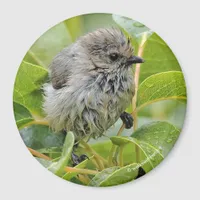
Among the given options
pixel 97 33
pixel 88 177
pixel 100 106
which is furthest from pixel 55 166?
pixel 97 33

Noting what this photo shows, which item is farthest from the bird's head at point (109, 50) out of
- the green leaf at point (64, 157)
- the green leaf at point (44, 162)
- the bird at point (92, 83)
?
the green leaf at point (44, 162)

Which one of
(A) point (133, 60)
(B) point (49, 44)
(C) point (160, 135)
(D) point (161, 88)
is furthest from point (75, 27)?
(C) point (160, 135)

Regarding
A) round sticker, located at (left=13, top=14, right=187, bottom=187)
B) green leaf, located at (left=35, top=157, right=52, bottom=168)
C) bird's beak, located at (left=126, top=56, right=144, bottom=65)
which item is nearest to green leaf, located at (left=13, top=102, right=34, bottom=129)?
round sticker, located at (left=13, top=14, right=187, bottom=187)

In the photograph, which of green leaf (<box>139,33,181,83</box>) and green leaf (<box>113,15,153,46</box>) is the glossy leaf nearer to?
green leaf (<box>139,33,181,83</box>)

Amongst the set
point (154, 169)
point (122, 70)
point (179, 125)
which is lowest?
point (154, 169)

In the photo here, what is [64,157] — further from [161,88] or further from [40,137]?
[161,88]

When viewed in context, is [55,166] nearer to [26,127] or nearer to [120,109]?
[26,127]
